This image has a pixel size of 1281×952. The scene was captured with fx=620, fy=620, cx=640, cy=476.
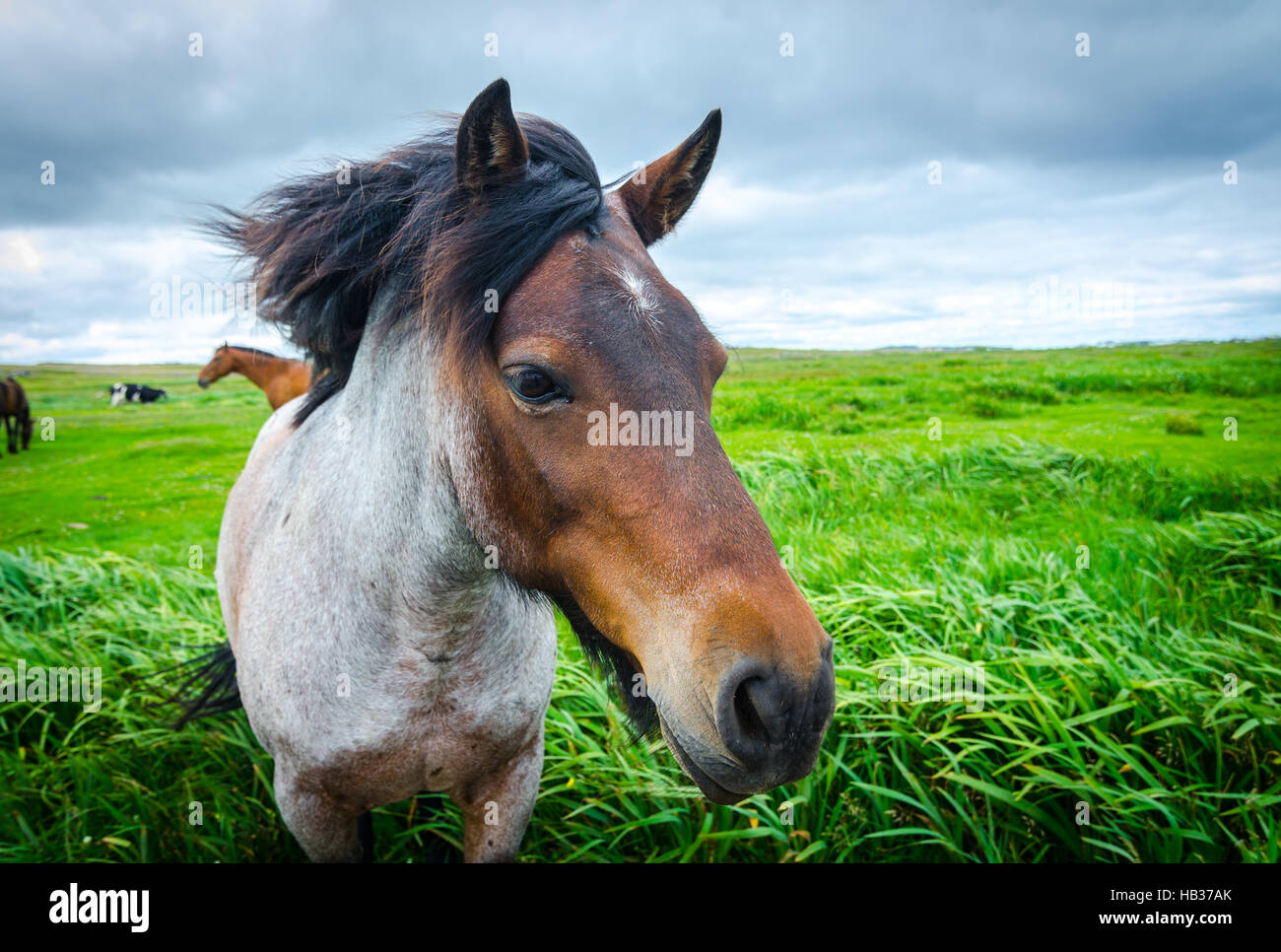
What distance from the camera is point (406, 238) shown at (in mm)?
1841

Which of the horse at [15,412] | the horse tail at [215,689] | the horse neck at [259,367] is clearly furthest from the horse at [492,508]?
the horse neck at [259,367]

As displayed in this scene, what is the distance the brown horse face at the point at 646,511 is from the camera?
1.22m

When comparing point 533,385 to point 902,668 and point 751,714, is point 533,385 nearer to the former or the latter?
point 751,714

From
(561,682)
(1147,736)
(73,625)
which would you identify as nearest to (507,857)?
(561,682)

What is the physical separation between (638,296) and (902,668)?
3166mm

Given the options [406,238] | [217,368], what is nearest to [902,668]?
[406,238]

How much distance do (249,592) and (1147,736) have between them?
173 inches

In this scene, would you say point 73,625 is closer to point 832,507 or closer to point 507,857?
point 507,857

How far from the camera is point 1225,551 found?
197 inches

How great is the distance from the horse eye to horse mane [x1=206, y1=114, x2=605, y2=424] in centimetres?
18

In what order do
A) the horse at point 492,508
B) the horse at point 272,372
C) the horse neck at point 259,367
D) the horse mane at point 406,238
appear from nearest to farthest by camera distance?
1. the horse at point 492,508
2. the horse mane at point 406,238
3. the horse at point 272,372
4. the horse neck at point 259,367

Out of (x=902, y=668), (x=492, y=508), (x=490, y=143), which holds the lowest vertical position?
(x=902, y=668)

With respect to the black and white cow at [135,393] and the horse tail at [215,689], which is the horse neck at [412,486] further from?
the black and white cow at [135,393]

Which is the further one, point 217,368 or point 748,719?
point 217,368
